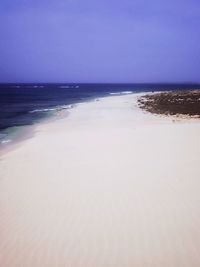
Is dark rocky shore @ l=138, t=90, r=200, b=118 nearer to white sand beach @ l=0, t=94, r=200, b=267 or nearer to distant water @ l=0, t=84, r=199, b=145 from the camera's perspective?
Answer: distant water @ l=0, t=84, r=199, b=145

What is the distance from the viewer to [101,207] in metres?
6.25

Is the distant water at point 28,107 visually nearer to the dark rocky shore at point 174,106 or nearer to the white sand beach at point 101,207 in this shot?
the white sand beach at point 101,207

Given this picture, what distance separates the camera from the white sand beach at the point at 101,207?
187 inches

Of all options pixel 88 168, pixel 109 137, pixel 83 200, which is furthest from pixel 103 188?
pixel 109 137

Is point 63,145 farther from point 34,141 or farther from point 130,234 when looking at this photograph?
point 130,234

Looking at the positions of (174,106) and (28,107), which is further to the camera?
(28,107)

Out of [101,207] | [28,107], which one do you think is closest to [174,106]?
[28,107]

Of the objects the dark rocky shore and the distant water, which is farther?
the dark rocky shore

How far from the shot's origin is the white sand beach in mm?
4746

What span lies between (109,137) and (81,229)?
7.88 metres

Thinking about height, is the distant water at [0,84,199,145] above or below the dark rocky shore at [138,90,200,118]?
below

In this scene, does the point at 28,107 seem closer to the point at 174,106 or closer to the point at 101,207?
the point at 174,106

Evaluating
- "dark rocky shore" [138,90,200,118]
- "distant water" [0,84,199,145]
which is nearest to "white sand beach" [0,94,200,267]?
"distant water" [0,84,199,145]

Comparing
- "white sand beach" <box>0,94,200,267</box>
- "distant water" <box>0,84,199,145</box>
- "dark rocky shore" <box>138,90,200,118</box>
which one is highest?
"white sand beach" <box>0,94,200,267</box>
